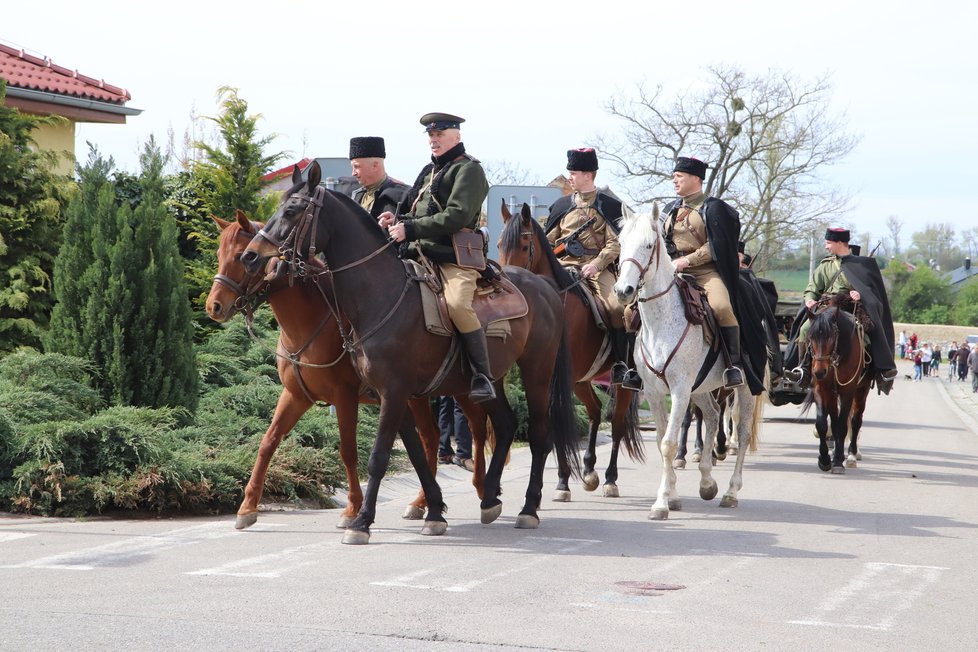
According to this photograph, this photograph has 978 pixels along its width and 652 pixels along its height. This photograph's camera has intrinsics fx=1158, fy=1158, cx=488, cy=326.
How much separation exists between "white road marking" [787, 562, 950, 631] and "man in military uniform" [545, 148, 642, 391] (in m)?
4.08

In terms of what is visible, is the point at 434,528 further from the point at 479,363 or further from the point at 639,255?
the point at 639,255

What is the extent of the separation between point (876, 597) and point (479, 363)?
317cm

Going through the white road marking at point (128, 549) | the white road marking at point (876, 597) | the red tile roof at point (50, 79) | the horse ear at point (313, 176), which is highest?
the red tile roof at point (50, 79)

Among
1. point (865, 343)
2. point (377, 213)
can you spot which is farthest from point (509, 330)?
point (865, 343)

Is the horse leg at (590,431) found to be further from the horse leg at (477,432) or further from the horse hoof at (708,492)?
the horse leg at (477,432)

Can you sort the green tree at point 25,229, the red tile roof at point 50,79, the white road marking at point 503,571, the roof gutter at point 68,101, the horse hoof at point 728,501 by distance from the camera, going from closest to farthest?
the white road marking at point 503,571
the horse hoof at point 728,501
the green tree at point 25,229
the roof gutter at point 68,101
the red tile roof at point 50,79

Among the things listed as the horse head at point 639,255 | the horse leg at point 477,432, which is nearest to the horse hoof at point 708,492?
the horse head at point 639,255

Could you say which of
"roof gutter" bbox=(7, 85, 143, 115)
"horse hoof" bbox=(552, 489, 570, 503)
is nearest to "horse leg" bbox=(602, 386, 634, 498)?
"horse hoof" bbox=(552, 489, 570, 503)

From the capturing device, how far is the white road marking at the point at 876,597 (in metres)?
5.89

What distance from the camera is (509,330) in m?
8.84

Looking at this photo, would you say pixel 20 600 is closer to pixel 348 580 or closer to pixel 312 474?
pixel 348 580

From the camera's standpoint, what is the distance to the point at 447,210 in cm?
838

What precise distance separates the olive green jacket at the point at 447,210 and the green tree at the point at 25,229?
5.61 meters

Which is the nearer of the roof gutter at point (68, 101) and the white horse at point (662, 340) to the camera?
the white horse at point (662, 340)
